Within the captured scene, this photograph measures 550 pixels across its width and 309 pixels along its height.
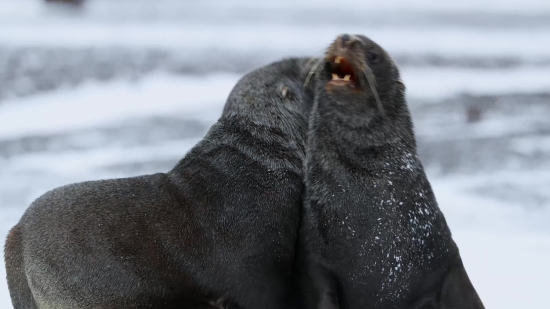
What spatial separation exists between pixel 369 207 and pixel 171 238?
3.65 feet

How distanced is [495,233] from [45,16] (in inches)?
339

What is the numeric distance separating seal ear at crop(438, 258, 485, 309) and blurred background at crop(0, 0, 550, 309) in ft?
4.47

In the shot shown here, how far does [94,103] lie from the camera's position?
9797 mm

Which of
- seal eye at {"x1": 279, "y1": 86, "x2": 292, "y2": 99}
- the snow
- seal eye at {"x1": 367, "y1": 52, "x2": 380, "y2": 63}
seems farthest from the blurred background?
seal eye at {"x1": 367, "y1": 52, "x2": 380, "y2": 63}

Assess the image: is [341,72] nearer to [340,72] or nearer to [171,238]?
[340,72]

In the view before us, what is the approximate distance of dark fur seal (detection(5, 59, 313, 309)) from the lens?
436 cm

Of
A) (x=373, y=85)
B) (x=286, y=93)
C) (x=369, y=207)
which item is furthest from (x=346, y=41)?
(x=286, y=93)

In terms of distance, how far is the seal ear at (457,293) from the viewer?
13.0 ft

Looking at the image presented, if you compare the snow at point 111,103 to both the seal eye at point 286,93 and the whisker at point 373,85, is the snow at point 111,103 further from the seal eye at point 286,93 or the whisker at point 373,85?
the whisker at point 373,85

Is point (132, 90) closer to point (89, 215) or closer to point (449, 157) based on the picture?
point (449, 157)

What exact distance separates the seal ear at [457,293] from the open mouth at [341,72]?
1.05m

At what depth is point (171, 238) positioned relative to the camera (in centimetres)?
443

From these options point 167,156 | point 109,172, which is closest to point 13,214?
point 109,172

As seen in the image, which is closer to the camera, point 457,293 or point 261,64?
point 457,293
